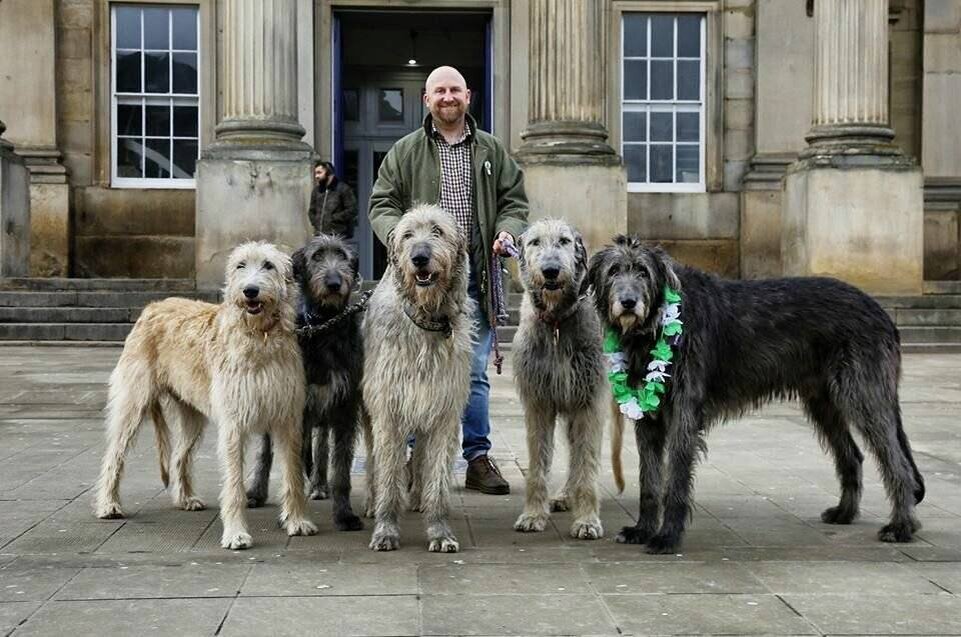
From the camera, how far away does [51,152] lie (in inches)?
771

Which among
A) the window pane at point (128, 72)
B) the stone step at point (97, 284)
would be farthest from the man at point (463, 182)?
the window pane at point (128, 72)

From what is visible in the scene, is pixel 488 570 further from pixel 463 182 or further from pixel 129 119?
pixel 129 119

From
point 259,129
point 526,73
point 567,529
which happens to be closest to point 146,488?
point 567,529

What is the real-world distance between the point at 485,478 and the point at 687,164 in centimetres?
1422

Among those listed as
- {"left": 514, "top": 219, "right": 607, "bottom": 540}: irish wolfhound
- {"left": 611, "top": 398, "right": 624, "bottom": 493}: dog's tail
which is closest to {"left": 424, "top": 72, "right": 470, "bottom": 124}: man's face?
{"left": 514, "top": 219, "right": 607, "bottom": 540}: irish wolfhound

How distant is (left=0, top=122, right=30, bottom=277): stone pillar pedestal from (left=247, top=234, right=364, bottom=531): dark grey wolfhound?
11800 millimetres

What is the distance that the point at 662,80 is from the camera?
20.9 metres

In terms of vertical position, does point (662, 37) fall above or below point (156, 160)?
above

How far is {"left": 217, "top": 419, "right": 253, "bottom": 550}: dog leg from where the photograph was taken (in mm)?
5930

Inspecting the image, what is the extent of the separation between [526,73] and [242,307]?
14.7 m

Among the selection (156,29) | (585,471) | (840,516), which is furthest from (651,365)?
(156,29)

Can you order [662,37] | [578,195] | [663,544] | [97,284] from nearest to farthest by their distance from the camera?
[663,544] < [578,195] < [97,284] < [662,37]

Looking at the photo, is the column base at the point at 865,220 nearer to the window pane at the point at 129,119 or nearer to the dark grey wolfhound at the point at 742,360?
the window pane at the point at 129,119

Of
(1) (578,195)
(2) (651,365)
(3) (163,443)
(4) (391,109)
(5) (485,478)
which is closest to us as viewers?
(2) (651,365)
